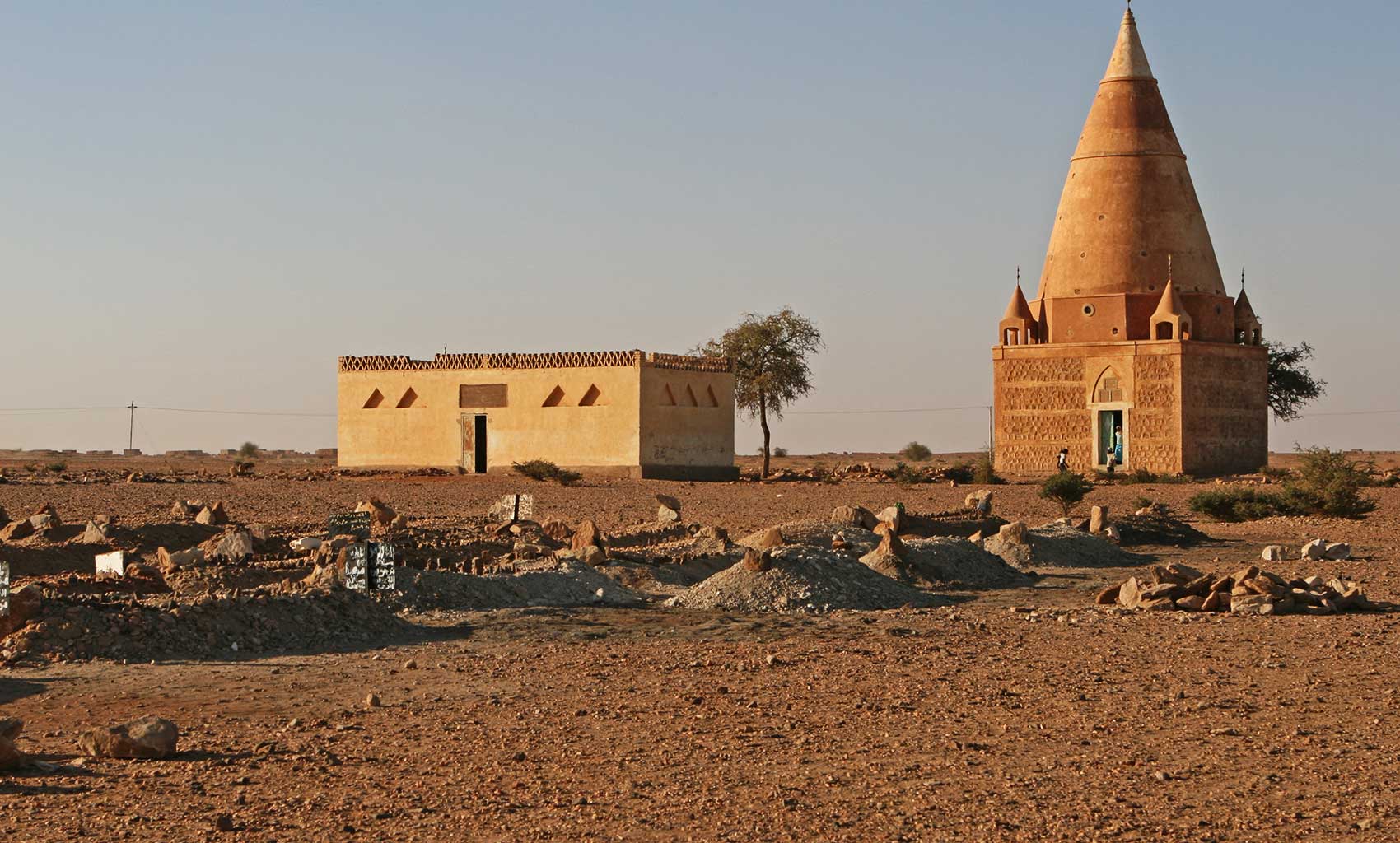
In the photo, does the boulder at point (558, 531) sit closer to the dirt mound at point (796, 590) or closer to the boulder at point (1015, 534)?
the dirt mound at point (796, 590)

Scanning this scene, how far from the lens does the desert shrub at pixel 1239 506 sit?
2453 cm

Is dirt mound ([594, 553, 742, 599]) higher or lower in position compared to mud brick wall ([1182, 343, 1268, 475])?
lower

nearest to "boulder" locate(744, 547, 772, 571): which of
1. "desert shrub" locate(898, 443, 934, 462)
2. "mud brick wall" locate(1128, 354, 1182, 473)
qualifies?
"mud brick wall" locate(1128, 354, 1182, 473)

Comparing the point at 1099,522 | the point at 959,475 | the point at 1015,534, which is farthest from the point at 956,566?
the point at 959,475

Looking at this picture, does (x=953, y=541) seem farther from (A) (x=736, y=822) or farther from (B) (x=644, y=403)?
(B) (x=644, y=403)

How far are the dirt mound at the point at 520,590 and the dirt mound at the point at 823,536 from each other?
2.78 m

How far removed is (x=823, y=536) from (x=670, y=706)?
8788mm

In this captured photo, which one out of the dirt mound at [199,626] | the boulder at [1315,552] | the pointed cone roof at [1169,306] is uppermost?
the pointed cone roof at [1169,306]

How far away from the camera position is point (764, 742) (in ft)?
24.8

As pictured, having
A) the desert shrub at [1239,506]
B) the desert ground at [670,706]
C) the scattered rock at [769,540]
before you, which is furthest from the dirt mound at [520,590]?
the desert shrub at [1239,506]

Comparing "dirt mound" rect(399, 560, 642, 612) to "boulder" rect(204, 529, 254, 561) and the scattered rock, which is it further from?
"boulder" rect(204, 529, 254, 561)

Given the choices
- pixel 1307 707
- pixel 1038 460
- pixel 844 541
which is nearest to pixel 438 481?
pixel 1038 460

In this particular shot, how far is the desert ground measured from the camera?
622 cm

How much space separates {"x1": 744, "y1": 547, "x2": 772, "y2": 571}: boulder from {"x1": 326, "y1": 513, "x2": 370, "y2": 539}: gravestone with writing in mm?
4932
